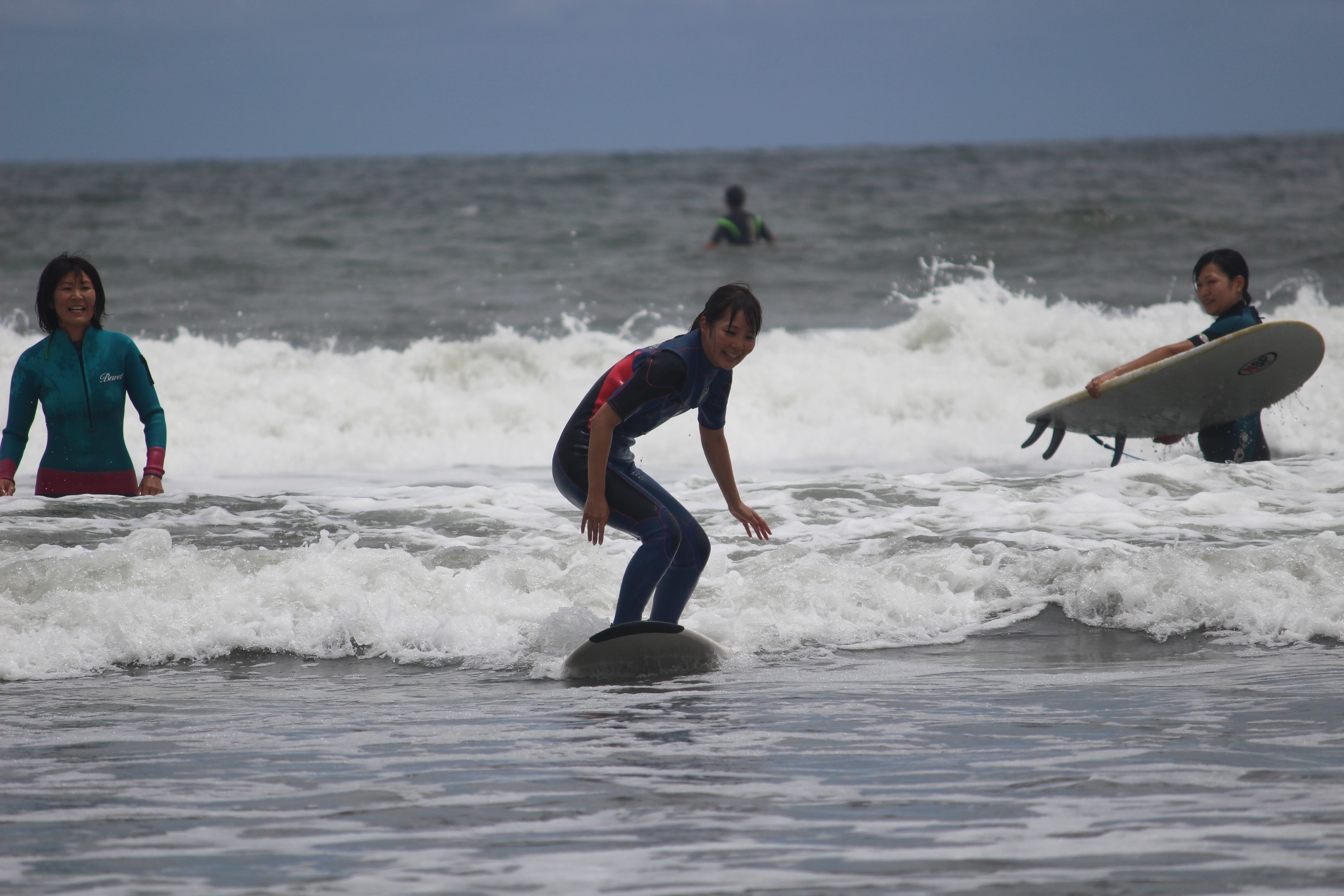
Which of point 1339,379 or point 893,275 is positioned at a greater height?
point 893,275

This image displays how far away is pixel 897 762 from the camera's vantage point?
3.30 meters

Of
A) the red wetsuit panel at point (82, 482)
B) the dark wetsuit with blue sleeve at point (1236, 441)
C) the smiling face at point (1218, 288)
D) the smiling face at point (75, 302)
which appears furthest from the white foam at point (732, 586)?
the smiling face at point (1218, 288)

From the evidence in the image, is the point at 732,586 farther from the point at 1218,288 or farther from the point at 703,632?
the point at 1218,288

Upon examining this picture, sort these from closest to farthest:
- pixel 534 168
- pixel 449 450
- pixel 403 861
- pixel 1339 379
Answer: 1. pixel 403 861
2. pixel 449 450
3. pixel 1339 379
4. pixel 534 168

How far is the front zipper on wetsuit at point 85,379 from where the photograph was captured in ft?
16.5

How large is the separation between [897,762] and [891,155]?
51670 mm

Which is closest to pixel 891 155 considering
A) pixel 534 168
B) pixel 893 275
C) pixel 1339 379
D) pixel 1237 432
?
pixel 534 168

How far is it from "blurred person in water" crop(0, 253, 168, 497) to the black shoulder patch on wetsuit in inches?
83.6

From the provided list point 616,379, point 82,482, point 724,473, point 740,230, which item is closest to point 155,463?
point 82,482

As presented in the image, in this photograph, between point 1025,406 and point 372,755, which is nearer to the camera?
point 372,755

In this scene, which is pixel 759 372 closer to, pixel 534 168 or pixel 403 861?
pixel 403 861

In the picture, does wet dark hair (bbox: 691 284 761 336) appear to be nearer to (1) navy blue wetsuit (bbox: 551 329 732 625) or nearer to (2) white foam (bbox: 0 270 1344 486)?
(1) navy blue wetsuit (bbox: 551 329 732 625)

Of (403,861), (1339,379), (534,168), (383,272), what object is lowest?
(403,861)

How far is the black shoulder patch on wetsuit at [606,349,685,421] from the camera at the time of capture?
400 centimetres
